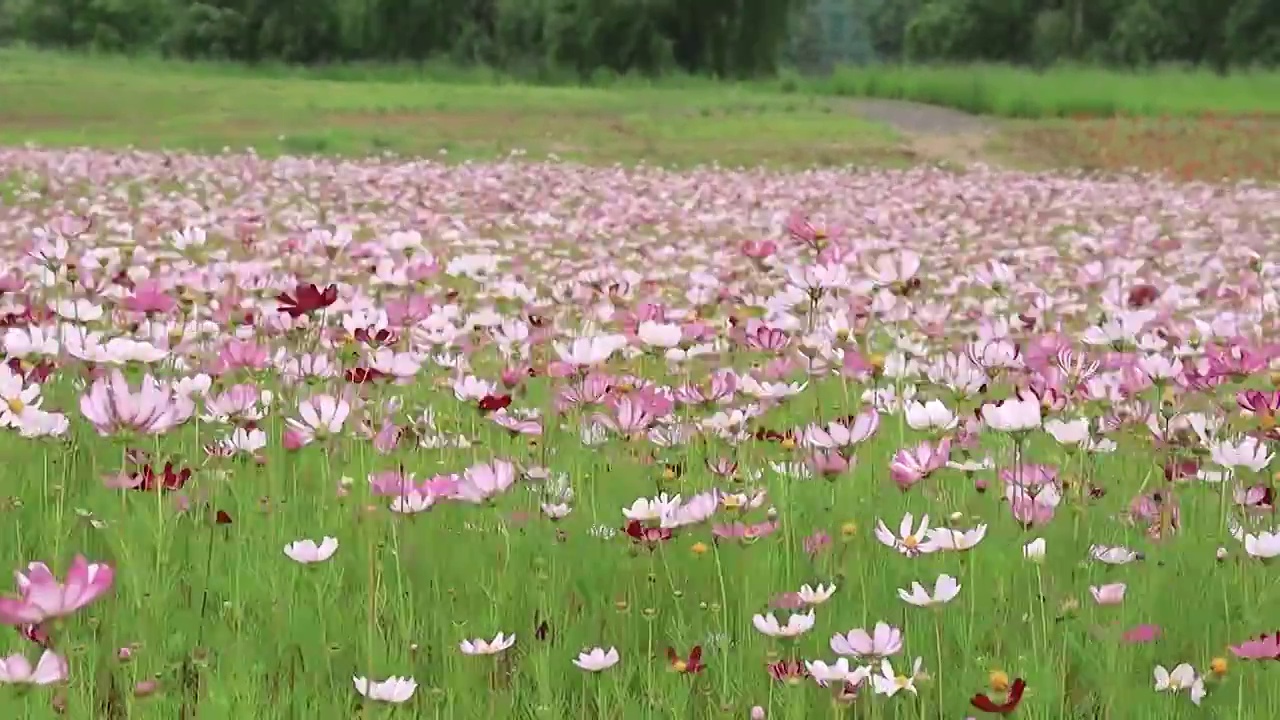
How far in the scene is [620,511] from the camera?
8.95 feet

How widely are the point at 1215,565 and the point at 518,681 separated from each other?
4.06ft

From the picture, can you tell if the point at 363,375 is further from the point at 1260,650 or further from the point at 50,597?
the point at 1260,650

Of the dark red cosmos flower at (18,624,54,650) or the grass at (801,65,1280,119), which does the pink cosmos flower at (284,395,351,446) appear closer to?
the dark red cosmos flower at (18,624,54,650)

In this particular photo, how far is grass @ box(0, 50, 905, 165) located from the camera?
17.3 metres

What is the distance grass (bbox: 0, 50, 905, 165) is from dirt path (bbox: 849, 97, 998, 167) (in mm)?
527

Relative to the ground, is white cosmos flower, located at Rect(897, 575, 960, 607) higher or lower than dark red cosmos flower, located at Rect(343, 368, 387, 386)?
lower

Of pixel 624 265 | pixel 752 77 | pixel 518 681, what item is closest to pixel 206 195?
pixel 624 265

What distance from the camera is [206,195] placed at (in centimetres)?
1014

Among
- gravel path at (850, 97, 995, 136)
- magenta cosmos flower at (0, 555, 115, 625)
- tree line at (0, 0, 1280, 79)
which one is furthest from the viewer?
tree line at (0, 0, 1280, 79)

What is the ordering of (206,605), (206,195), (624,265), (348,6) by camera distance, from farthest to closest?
(348,6)
(206,195)
(624,265)
(206,605)

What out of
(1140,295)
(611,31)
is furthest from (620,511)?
(611,31)

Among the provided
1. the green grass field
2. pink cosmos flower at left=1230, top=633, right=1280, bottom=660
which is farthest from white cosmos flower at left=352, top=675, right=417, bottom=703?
the green grass field

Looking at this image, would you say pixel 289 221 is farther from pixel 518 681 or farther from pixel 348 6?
pixel 348 6

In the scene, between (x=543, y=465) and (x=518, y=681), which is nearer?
(x=518, y=681)
